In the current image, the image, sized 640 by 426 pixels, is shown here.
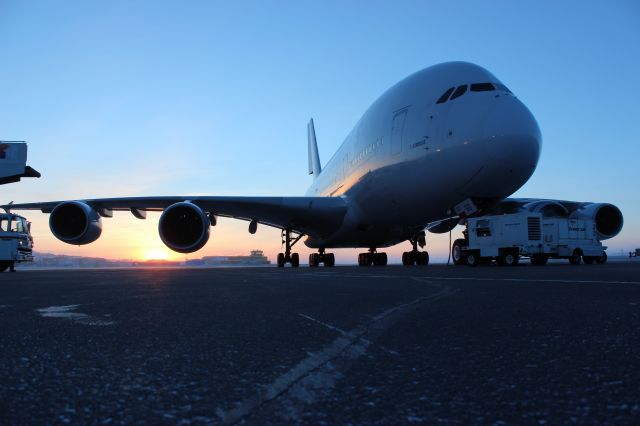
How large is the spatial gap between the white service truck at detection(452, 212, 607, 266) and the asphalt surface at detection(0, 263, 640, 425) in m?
9.61

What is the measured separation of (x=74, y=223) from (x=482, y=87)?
10.1 meters

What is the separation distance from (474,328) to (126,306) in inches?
85.9

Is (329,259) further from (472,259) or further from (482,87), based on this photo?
(482,87)

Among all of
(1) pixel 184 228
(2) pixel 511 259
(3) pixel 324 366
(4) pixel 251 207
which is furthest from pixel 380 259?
(3) pixel 324 366

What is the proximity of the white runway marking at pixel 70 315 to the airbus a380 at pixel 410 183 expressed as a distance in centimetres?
726

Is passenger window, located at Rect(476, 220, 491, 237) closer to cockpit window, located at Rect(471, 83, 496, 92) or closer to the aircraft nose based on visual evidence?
the aircraft nose

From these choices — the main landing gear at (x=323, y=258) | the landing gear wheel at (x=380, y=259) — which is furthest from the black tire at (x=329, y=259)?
the landing gear wheel at (x=380, y=259)

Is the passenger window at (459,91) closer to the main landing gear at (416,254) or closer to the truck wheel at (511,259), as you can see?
the truck wheel at (511,259)

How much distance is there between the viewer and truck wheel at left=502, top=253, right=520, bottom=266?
1170 centimetres

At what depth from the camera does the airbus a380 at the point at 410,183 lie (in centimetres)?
880

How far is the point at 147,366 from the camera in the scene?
4.69 feet

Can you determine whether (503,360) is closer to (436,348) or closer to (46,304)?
(436,348)

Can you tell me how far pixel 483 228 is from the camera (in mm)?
12492

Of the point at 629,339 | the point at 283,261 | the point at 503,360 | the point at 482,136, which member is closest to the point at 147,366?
the point at 503,360
